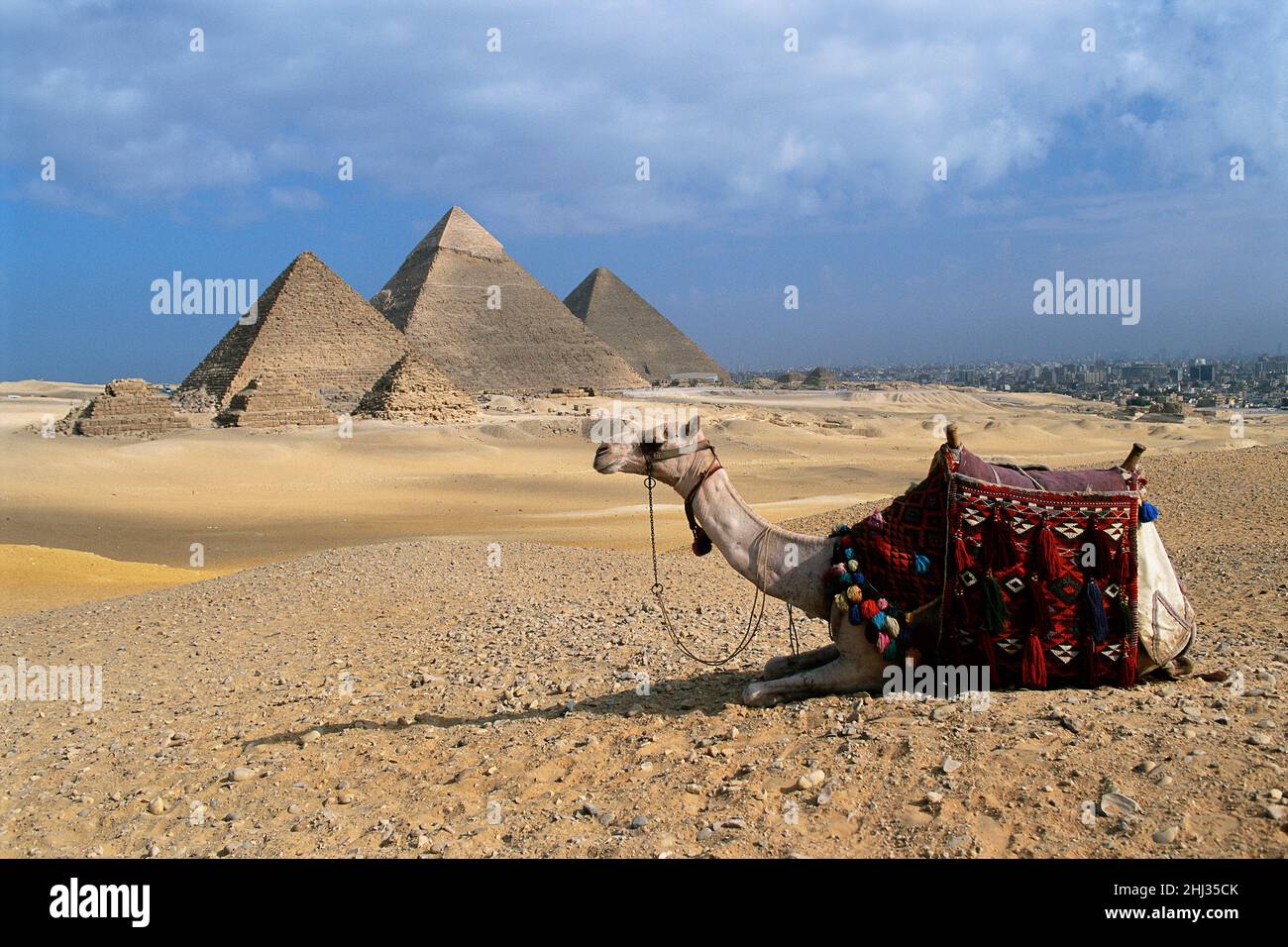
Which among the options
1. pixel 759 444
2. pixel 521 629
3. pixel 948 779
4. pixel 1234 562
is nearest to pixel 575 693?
pixel 521 629

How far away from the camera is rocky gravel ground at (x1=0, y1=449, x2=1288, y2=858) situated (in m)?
2.73

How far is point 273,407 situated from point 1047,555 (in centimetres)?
3838

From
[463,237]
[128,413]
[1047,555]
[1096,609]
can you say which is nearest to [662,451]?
[1047,555]

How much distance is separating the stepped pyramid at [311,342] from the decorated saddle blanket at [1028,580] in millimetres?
49986

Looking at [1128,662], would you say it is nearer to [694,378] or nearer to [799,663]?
[799,663]

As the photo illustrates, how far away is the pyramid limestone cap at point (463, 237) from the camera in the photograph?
8894 centimetres

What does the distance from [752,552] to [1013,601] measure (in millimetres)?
1066

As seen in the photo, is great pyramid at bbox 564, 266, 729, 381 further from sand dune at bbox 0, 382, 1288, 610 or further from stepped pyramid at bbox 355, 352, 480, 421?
stepped pyramid at bbox 355, 352, 480, 421

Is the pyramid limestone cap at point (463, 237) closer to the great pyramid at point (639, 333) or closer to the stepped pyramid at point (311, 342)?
the great pyramid at point (639, 333)

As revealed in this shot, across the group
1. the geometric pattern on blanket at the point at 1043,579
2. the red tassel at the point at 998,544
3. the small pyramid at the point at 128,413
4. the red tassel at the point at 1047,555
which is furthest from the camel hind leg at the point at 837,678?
the small pyramid at the point at 128,413

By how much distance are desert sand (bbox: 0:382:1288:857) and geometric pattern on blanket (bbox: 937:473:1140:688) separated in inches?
6.4

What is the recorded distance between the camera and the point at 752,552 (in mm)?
3922

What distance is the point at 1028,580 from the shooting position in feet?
11.4

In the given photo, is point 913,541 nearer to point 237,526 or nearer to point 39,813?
point 39,813
